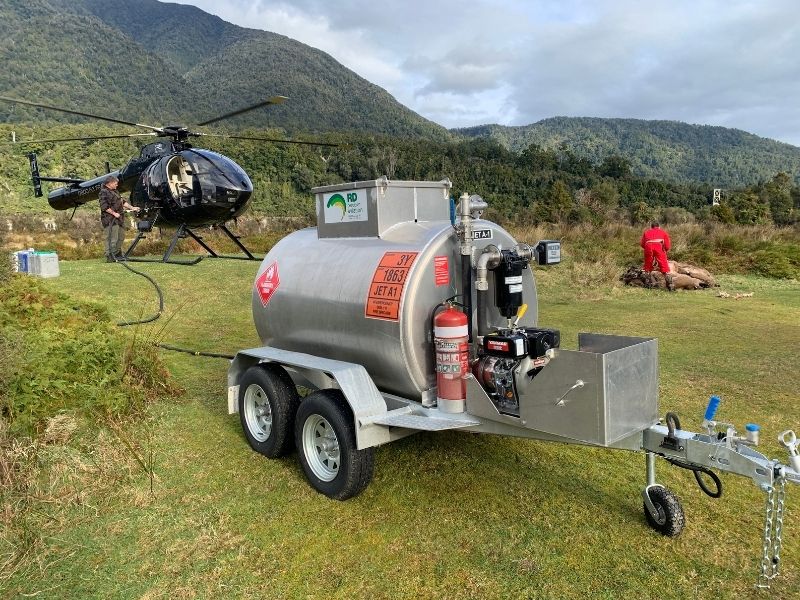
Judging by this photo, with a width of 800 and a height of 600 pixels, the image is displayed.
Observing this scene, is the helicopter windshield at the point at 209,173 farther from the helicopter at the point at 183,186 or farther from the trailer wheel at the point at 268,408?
the trailer wheel at the point at 268,408

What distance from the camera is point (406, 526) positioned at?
404cm

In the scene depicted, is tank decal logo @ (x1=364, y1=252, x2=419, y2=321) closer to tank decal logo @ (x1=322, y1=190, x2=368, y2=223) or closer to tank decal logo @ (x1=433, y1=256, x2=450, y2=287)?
tank decal logo @ (x1=433, y1=256, x2=450, y2=287)

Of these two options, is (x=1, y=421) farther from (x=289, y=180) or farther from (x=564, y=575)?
(x=289, y=180)

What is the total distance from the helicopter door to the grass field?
6430 mm

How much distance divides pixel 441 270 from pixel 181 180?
9127mm

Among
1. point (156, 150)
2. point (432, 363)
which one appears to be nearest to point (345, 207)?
point (432, 363)

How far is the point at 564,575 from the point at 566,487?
3.82ft

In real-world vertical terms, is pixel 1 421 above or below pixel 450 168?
below

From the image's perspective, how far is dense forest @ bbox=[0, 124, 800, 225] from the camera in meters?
51.3

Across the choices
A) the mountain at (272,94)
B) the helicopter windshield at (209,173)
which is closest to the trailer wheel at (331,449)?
the helicopter windshield at (209,173)

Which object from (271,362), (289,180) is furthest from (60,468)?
(289,180)

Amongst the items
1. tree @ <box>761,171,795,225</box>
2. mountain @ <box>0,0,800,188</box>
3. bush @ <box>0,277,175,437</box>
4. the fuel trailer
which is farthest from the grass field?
mountain @ <box>0,0,800,188</box>

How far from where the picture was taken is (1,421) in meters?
4.73

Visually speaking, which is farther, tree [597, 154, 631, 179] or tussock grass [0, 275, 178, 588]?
tree [597, 154, 631, 179]
